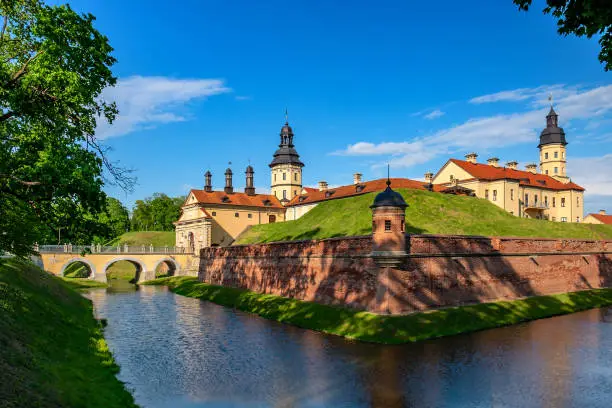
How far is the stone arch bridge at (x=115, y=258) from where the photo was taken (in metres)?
60.1

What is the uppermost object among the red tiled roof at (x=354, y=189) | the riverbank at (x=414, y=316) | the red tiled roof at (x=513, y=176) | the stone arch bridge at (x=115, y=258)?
the red tiled roof at (x=513, y=176)

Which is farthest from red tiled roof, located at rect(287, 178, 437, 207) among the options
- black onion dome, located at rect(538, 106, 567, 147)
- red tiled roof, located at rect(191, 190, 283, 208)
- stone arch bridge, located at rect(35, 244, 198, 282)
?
black onion dome, located at rect(538, 106, 567, 147)

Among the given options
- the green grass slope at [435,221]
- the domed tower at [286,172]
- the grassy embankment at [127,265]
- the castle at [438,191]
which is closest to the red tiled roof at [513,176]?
the castle at [438,191]

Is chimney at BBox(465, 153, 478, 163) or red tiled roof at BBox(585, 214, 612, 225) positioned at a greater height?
chimney at BBox(465, 153, 478, 163)

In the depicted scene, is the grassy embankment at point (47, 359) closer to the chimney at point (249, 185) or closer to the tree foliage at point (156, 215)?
the chimney at point (249, 185)

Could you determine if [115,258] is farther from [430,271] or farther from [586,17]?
[586,17]

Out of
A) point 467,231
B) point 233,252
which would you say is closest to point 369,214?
point 467,231

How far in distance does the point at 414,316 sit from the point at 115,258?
168 feet

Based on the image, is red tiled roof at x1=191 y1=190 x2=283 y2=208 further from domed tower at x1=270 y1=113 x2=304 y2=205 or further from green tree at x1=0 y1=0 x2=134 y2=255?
green tree at x1=0 y1=0 x2=134 y2=255

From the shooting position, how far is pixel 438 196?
4978 centimetres

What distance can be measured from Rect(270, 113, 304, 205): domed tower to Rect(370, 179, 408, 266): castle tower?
63.3 m

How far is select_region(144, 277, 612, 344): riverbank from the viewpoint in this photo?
25094mm

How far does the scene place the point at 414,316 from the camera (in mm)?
26250

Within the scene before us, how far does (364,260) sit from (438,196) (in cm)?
2401
